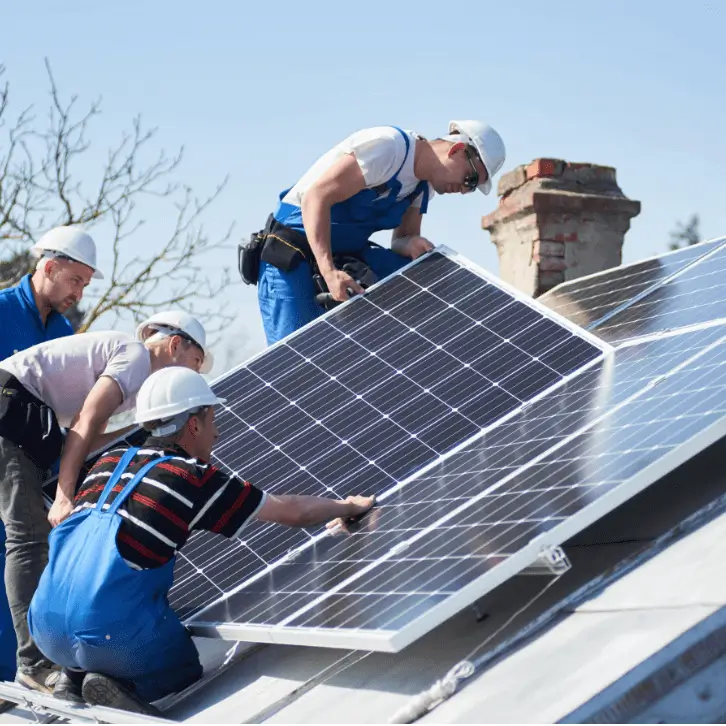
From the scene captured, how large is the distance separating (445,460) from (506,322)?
4.19 ft

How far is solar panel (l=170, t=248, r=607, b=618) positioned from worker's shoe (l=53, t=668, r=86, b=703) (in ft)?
1.81

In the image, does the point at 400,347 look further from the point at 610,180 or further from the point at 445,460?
the point at 610,180

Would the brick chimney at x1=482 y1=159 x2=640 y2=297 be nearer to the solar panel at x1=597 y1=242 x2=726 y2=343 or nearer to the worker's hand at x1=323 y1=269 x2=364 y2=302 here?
the solar panel at x1=597 y1=242 x2=726 y2=343

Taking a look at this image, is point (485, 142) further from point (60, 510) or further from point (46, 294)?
point (60, 510)

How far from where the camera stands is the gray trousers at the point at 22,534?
19.6ft

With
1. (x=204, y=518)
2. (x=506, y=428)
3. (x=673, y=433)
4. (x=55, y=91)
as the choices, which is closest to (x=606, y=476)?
(x=673, y=433)

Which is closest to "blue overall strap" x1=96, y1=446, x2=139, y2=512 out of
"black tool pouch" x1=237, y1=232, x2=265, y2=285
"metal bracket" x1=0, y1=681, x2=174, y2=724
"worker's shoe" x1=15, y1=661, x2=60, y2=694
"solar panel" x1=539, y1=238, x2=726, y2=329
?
"metal bracket" x1=0, y1=681, x2=174, y2=724

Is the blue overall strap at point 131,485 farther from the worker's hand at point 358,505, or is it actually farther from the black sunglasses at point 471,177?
the black sunglasses at point 471,177

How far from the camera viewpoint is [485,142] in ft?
24.0

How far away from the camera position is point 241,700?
16.3 feet

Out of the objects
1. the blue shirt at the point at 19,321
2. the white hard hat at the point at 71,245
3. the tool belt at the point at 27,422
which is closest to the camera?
the tool belt at the point at 27,422

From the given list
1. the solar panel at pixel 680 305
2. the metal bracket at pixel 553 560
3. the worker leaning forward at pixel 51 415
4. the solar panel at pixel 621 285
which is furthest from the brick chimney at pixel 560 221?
the metal bracket at pixel 553 560

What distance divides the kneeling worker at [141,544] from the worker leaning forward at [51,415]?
21.2 inches

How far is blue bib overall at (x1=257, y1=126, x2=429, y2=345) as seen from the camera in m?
7.65
